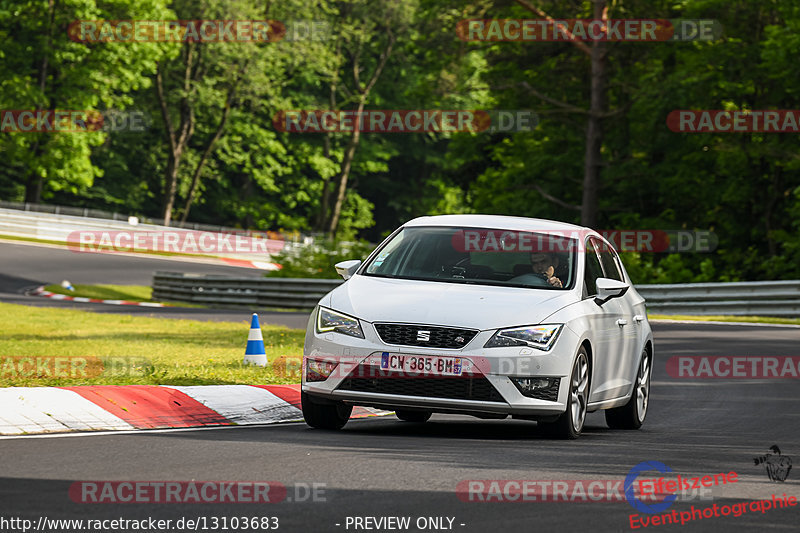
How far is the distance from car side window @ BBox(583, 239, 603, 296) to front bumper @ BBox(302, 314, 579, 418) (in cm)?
124

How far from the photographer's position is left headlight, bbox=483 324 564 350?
953cm

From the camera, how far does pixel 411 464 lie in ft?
27.0

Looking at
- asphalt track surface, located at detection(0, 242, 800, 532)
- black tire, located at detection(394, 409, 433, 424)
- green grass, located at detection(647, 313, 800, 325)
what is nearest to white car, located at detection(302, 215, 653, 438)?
asphalt track surface, located at detection(0, 242, 800, 532)

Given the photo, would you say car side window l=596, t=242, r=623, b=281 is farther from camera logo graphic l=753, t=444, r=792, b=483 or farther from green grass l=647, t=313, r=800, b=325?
green grass l=647, t=313, r=800, b=325

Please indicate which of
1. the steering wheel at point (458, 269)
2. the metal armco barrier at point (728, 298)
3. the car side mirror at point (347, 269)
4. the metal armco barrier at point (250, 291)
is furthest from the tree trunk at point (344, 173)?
the steering wheel at point (458, 269)

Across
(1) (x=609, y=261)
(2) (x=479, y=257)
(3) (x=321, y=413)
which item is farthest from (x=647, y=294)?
(3) (x=321, y=413)

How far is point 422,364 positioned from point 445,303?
1.70 ft

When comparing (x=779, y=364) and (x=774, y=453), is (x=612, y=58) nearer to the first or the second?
(x=779, y=364)

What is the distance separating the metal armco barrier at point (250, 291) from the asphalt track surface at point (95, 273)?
4.76 ft

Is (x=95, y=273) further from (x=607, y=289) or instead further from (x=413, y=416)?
(x=607, y=289)

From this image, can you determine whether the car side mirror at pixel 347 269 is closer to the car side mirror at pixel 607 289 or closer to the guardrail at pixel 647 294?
the car side mirror at pixel 607 289

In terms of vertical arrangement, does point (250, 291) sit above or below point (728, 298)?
below

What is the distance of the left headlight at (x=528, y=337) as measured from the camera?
9531 mm

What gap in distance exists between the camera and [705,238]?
1633 inches
